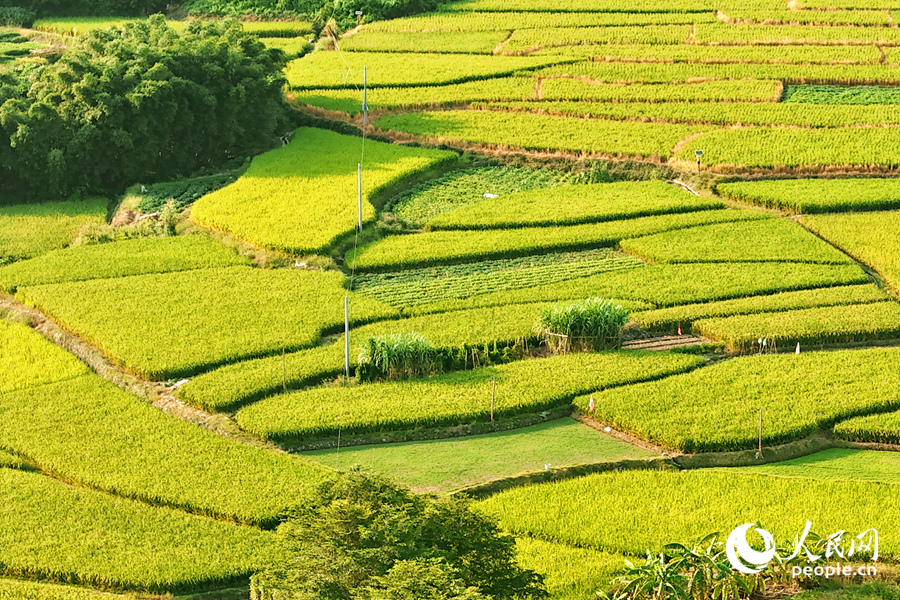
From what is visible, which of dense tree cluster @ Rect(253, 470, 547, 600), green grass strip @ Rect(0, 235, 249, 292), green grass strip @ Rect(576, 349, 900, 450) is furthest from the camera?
green grass strip @ Rect(0, 235, 249, 292)

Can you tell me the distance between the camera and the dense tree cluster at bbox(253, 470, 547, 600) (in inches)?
791

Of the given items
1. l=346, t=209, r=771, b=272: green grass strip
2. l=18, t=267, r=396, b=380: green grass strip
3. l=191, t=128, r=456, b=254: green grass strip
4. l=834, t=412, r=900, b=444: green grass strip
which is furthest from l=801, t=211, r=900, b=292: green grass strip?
l=191, t=128, r=456, b=254: green grass strip

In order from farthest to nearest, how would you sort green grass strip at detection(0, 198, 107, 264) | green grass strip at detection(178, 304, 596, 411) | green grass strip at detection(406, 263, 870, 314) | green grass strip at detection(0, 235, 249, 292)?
green grass strip at detection(0, 198, 107, 264), green grass strip at detection(0, 235, 249, 292), green grass strip at detection(406, 263, 870, 314), green grass strip at detection(178, 304, 596, 411)

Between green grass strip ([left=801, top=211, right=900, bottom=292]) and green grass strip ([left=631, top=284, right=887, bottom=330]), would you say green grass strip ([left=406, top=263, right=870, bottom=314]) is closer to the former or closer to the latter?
green grass strip ([left=631, top=284, right=887, bottom=330])

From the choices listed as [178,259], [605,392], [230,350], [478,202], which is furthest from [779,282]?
[178,259]

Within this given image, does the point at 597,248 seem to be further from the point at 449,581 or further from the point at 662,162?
the point at 449,581

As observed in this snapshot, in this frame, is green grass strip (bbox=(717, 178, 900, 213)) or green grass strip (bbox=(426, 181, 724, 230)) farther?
green grass strip (bbox=(426, 181, 724, 230))

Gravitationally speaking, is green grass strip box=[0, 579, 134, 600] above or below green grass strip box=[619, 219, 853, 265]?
below

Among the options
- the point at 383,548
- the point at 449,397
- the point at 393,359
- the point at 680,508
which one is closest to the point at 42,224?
the point at 393,359

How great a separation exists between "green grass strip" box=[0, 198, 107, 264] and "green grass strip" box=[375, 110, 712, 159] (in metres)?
11.7

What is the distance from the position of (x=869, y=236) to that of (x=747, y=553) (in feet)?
65.0

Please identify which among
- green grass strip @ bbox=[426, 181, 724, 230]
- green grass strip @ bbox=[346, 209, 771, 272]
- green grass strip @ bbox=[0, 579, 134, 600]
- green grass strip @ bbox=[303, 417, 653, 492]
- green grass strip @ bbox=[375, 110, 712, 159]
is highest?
green grass strip @ bbox=[375, 110, 712, 159]

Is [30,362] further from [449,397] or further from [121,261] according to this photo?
[449,397]

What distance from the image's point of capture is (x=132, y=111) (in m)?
47.5
